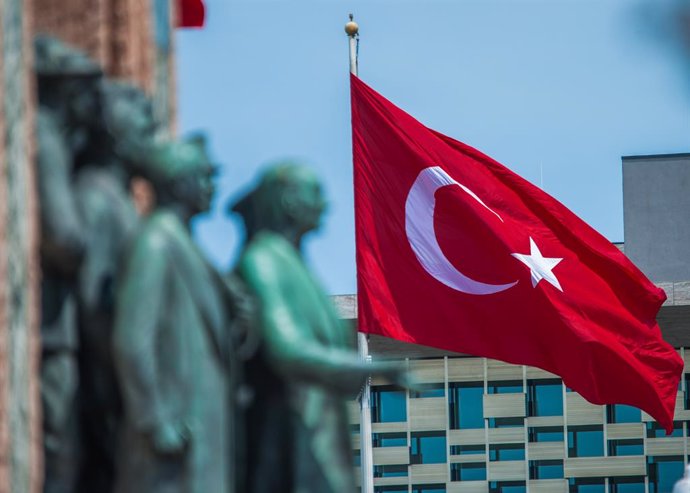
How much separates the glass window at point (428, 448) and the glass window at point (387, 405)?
1.36ft

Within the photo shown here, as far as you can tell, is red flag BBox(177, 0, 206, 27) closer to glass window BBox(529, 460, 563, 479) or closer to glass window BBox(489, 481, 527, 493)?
glass window BBox(489, 481, 527, 493)

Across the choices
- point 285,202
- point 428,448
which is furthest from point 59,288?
point 428,448

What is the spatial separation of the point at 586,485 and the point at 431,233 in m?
18.0

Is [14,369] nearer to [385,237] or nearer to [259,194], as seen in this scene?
[259,194]

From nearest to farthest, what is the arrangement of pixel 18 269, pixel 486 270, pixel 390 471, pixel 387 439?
pixel 18 269
pixel 486 270
pixel 390 471
pixel 387 439

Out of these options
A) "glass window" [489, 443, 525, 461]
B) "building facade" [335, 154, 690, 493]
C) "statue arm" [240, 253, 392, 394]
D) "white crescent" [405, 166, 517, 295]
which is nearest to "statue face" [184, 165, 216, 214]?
"statue arm" [240, 253, 392, 394]

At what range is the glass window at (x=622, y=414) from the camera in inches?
1709

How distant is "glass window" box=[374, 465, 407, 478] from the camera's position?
1682 inches

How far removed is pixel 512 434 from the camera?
4325 cm

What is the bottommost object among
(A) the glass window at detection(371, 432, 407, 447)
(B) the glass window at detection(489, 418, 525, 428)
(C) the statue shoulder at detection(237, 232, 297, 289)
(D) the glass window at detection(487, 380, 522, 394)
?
(A) the glass window at detection(371, 432, 407, 447)

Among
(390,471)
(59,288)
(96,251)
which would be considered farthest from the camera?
(390,471)

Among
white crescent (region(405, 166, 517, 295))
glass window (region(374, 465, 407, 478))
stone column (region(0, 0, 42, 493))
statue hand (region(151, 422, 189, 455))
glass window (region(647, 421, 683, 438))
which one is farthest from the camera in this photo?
glass window (region(647, 421, 683, 438))

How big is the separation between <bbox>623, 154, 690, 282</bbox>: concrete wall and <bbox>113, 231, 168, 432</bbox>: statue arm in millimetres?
34902

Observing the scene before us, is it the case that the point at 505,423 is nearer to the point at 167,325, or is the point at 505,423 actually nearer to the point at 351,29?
the point at 351,29
